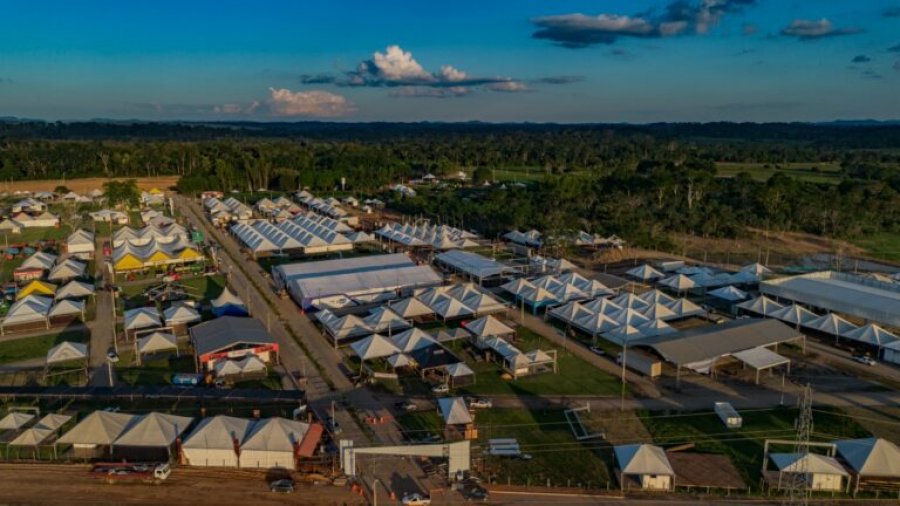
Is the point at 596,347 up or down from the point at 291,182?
down

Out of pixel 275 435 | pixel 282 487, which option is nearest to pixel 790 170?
pixel 275 435

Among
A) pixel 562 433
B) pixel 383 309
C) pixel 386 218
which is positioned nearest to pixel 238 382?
pixel 383 309

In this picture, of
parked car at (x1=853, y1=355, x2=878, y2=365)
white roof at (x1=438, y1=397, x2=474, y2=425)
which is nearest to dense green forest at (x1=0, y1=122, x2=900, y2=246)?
parked car at (x1=853, y1=355, x2=878, y2=365)

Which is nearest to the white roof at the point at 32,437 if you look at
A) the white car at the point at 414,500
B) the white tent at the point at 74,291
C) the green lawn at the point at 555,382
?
the white car at the point at 414,500

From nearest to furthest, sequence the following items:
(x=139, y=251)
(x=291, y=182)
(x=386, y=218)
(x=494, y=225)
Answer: (x=139, y=251) → (x=494, y=225) → (x=386, y=218) → (x=291, y=182)

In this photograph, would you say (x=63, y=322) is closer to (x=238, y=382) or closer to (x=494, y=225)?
(x=238, y=382)

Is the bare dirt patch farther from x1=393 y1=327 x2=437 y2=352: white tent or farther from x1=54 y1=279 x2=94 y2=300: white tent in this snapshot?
x1=393 y1=327 x2=437 y2=352: white tent

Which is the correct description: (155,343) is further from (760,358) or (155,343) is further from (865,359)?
(865,359)
